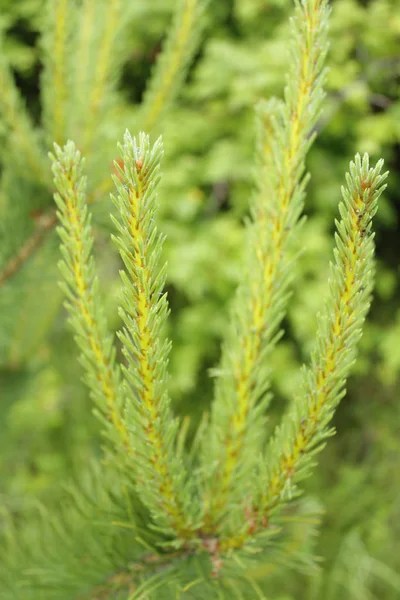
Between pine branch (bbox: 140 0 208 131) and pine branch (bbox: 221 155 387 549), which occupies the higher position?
pine branch (bbox: 140 0 208 131)

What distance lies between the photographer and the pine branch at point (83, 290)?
1.29 ft

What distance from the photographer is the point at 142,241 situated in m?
0.34

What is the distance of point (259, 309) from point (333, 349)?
118mm

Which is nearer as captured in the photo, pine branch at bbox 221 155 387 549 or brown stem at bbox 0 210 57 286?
pine branch at bbox 221 155 387 549

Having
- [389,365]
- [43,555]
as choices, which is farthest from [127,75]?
[43,555]

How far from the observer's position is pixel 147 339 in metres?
0.37

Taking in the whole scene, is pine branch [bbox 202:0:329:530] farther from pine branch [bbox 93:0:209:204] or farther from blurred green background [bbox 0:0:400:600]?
blurred green background [bbox 0:0:400:600]

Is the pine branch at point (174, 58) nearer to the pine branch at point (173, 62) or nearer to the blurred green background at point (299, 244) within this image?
the pine branch at point (173, 62)

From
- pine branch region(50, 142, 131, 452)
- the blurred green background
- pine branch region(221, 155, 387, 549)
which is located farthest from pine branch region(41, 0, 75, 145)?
the blurred green background

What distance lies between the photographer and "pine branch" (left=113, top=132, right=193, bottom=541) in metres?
0.34

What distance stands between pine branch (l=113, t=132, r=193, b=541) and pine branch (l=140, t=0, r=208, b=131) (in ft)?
1.41

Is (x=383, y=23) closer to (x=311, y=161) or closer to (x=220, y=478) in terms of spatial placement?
(x=311, y=161)

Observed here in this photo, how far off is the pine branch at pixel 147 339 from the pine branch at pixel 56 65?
17.3 inches

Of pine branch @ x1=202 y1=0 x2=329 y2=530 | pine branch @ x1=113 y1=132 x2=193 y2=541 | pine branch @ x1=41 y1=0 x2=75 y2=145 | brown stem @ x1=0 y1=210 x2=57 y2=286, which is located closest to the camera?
pine branch @ x1=113 y1=132 x2=193 y2=541
